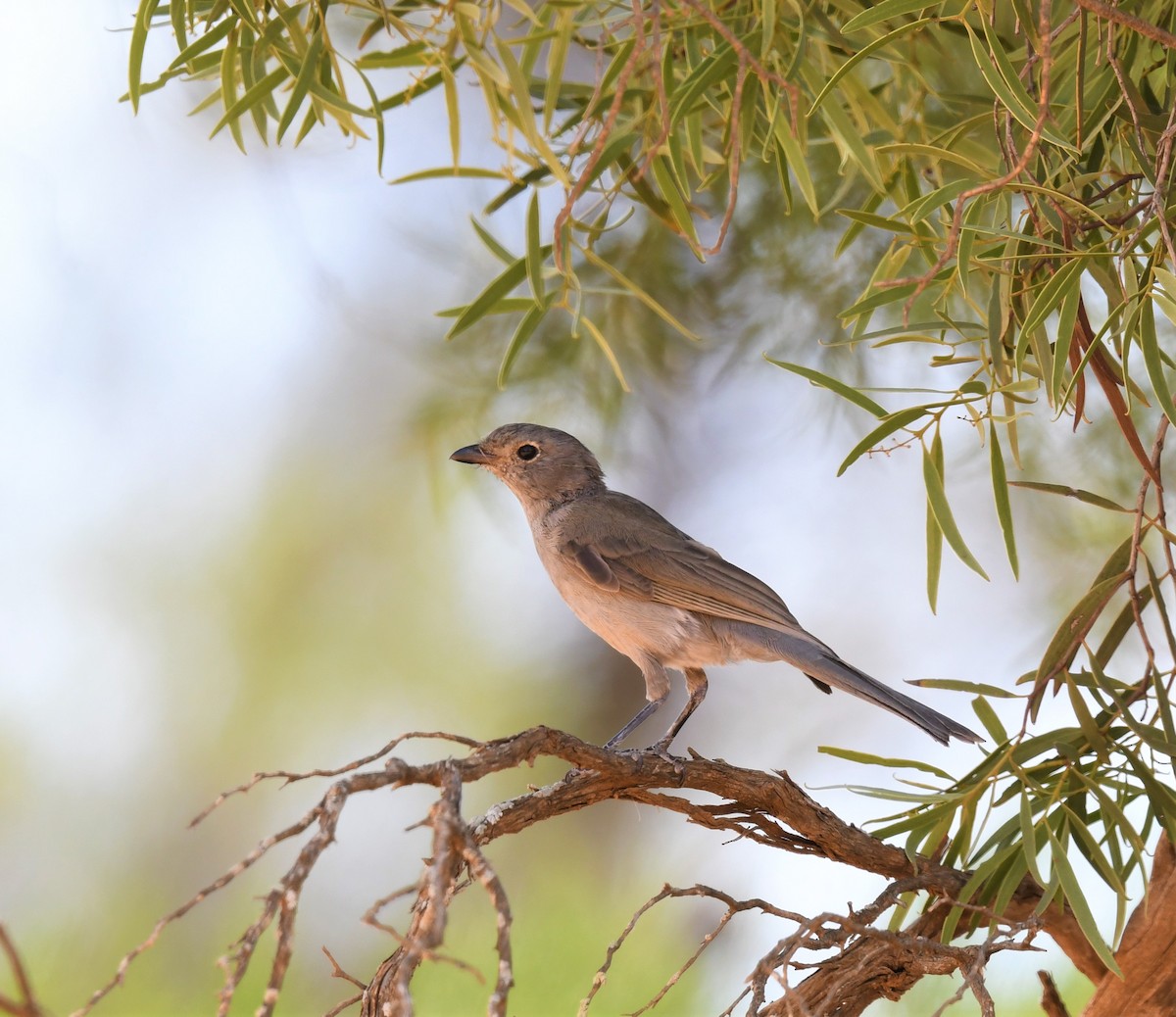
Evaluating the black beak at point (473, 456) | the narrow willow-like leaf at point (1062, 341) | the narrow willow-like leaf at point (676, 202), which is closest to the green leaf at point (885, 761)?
the narrow willow-like leaf at point (1062, 341)

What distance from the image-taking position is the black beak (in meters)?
2.17

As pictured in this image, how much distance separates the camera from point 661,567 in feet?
6.17

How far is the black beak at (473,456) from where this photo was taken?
2.17m

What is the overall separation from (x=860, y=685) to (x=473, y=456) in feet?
2.86

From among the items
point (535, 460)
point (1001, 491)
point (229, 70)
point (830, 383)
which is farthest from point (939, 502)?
point (535, 460)

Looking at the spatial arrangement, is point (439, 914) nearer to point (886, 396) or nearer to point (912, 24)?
point (912, 24)

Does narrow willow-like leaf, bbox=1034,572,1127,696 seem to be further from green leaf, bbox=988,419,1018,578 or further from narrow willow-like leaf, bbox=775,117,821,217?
narrow willow-like leaf, bbox=775,117,821,217

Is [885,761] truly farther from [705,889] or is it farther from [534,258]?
[534,258]

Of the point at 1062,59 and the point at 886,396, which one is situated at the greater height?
the point at 886,396

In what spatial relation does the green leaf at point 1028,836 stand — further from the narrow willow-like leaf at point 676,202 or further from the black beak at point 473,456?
the black beak at point 473,456

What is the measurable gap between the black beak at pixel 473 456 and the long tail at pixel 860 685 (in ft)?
2.21

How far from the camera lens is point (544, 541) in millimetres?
2070

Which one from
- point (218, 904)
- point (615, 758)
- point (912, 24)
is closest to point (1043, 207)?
point (912, 24)

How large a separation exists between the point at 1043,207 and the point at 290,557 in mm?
2750
